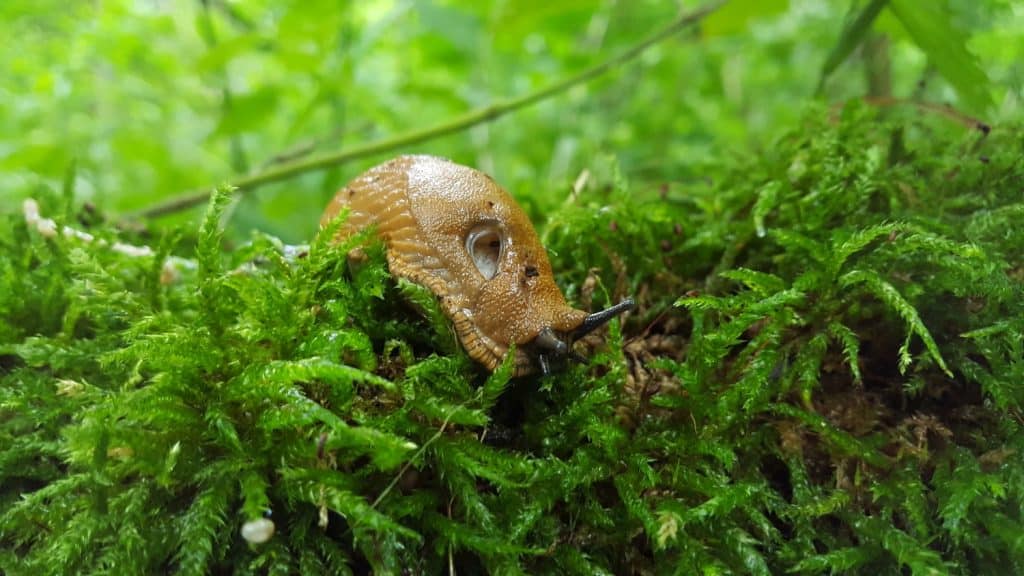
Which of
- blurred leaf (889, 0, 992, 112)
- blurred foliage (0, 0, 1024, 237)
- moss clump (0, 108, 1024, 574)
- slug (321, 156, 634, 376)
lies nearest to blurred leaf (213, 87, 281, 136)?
blurred foliage (0, 0, 1024, 237)

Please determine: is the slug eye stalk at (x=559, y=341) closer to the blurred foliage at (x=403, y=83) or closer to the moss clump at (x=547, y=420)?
the moss clump at (x=547, y=420)

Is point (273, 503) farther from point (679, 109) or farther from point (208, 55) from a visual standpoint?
point (679, 109)

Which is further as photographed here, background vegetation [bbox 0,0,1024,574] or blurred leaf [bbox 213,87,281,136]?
blurred leaf [bbox 213,87,281,136]

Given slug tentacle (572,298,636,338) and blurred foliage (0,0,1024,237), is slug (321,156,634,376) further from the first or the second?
blurred foliage (0,0,1024,237)

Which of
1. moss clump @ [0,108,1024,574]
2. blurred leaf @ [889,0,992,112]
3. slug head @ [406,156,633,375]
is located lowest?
moss clump @ [0,108,1024,574]

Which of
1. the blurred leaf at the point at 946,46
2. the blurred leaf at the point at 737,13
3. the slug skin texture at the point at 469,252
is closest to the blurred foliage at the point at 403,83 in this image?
the blurred leaf at the point at 737,13

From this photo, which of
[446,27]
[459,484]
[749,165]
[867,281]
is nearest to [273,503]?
[459,484]

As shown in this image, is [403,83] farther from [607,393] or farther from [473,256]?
[607,393]
